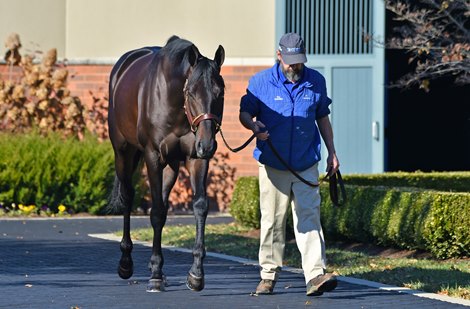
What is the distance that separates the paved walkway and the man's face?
1742 millimetres

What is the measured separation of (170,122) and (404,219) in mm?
4139

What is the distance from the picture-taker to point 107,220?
59.2ft

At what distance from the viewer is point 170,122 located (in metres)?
10.2

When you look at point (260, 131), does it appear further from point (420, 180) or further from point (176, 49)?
point (420, 180)

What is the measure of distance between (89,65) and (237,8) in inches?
107

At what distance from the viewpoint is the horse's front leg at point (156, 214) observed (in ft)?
33.4

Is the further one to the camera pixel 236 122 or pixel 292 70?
pixel 236 122

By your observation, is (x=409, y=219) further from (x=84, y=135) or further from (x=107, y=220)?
(x=84, y=135)

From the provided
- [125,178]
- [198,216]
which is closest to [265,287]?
[198,216]

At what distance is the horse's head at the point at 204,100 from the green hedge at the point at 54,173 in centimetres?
923

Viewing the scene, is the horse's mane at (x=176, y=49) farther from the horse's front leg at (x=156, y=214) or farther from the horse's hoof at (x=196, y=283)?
the horse's hoof at (x=196, y=283)

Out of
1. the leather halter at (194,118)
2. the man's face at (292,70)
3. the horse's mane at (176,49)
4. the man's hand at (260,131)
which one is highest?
the horse's mane at (176,49)

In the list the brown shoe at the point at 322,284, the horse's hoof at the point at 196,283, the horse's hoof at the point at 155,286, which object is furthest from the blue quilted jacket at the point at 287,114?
the horse's hoof at the point at 155,286

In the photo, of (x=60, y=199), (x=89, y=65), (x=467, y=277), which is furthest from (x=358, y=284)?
(x=89, y=65)
